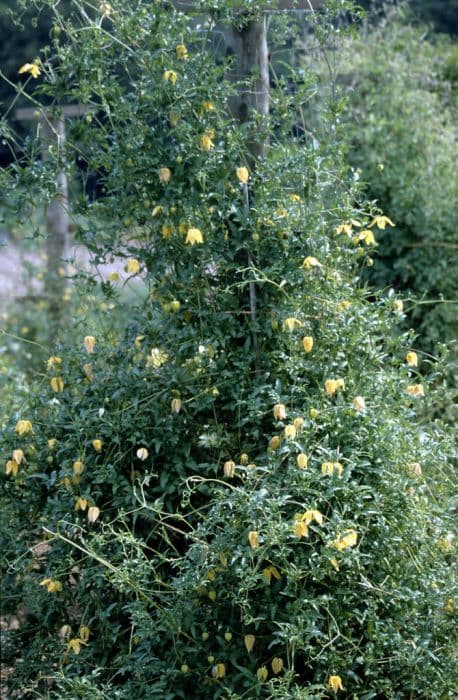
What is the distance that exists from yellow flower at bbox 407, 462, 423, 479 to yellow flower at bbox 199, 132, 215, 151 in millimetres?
945

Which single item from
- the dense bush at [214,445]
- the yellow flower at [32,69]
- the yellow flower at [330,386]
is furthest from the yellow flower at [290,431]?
the yellow flower at [32,69]

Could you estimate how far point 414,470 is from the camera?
2.33 m

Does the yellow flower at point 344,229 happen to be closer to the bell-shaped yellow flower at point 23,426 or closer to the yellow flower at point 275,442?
the yellow flower at point 275,442

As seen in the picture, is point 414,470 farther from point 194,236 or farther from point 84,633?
point 84,633

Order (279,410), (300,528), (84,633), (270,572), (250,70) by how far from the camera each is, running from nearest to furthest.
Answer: (300,528), (270,572), (279,410), (84,633), (250,70)

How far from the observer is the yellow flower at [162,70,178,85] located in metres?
2.34

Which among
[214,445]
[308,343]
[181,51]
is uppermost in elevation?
[181,51]

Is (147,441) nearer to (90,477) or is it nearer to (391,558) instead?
(90,477)

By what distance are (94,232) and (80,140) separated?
0.88ft

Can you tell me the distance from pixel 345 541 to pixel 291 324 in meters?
0.57

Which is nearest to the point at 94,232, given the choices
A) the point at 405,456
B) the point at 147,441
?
the point at 147,441

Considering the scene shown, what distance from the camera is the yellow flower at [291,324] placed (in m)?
2.32

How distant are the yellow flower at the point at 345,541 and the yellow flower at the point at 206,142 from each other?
1.02 m

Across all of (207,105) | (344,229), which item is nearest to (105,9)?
(207,105)
